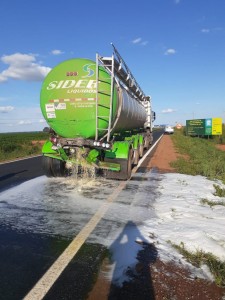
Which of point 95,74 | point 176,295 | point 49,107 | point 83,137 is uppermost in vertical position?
point 95,74

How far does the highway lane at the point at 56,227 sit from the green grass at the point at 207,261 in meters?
0.85

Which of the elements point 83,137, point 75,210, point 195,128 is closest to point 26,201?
point 75,210

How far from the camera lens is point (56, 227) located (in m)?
5.65

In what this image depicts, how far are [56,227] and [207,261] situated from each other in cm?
255

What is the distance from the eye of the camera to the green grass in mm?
3888

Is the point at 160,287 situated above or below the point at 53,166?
below

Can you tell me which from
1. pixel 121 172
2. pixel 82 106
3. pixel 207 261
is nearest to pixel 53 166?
pixel 121 172

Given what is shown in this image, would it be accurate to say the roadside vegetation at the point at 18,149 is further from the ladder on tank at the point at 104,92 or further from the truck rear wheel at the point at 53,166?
the ladder on tank at the point at 104,92

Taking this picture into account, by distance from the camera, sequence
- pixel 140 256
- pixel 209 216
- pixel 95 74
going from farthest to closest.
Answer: pixel 95 74 → pixel 209 216 → pixel 140 256

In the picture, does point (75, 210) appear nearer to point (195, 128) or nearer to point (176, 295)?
point (176, 295)

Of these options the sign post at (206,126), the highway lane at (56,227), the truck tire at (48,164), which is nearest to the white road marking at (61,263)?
the highway lane at (56,227)

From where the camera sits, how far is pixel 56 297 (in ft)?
11.0

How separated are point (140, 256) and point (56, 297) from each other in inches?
55.7

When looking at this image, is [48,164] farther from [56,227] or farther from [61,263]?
[61,263]
